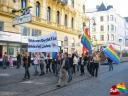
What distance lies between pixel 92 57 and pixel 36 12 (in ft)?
54.6

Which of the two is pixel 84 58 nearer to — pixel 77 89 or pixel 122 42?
pixel 77 89

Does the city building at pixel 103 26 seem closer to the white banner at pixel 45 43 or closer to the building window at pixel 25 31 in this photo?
the building window at pixel 25 31

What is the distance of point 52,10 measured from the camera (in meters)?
40.0

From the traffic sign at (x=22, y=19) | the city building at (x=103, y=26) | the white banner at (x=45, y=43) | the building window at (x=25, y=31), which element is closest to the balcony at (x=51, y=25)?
the building window at (x=25, y=31)

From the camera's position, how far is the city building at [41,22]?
Result: 1179 inches

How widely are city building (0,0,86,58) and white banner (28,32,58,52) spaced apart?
9037 mm

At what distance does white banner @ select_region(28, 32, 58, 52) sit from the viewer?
17.6 metres

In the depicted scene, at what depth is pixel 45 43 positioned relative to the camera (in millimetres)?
18156

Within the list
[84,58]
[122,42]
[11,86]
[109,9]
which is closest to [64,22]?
[84,58]

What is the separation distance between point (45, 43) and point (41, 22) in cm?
1886

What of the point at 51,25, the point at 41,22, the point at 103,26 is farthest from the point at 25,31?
the point at 103,26

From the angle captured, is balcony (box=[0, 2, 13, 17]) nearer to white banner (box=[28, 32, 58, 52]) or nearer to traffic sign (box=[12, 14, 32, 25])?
traffic sign (box=[12, 14, 32, 25])

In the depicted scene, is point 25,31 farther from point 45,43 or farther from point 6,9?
point 45,43

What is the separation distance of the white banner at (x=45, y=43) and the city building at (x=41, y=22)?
29.6ft
